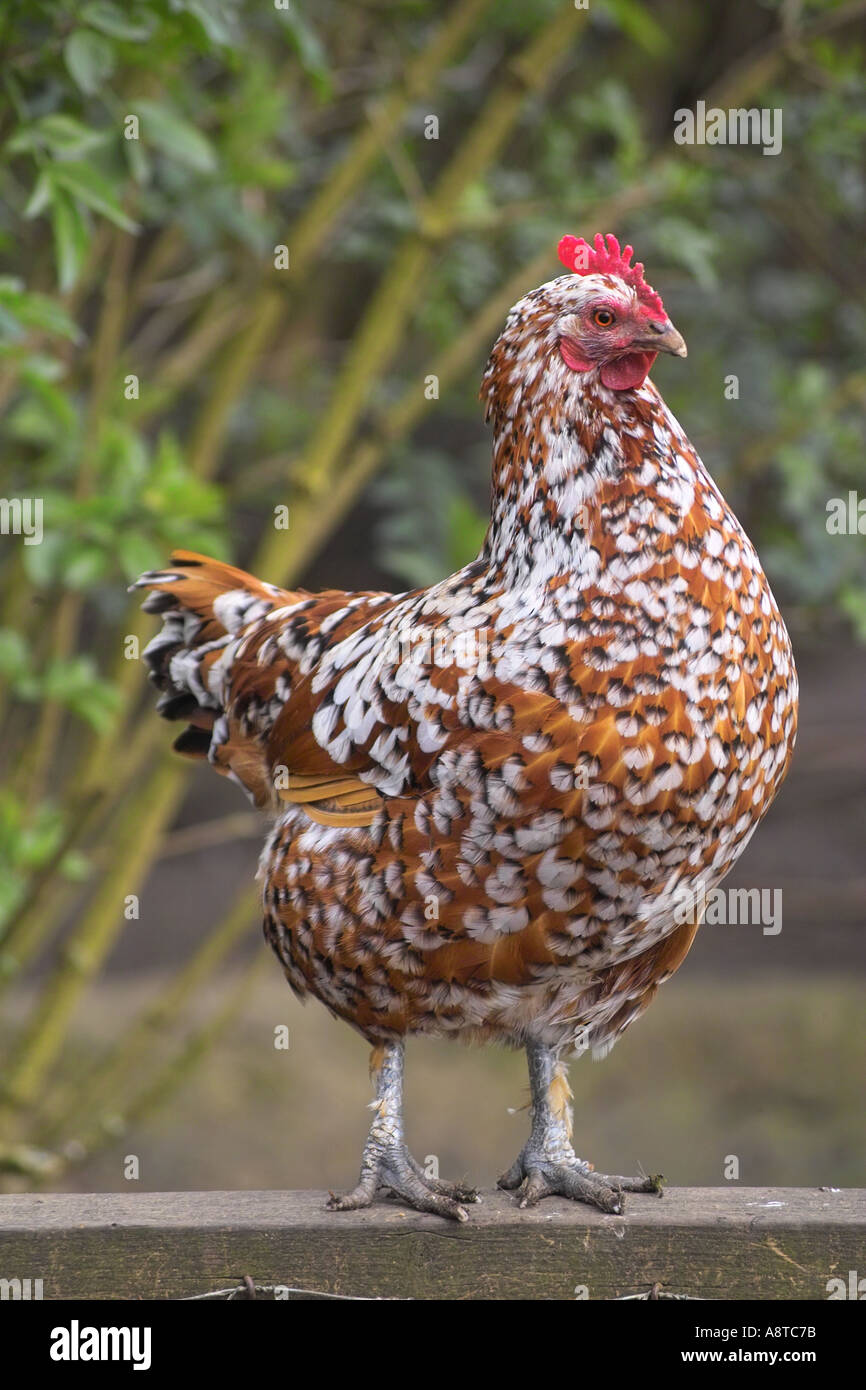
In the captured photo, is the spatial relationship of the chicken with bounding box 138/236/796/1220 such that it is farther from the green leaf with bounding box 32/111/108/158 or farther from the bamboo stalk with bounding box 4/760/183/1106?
the bamboo stalk with bounding box 4/760/183/1106

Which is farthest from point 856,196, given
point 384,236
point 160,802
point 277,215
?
point 160,802

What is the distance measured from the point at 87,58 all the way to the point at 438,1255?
66.1 inches

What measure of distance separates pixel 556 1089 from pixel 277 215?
2471 mm

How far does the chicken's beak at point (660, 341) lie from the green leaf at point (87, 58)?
0.92m

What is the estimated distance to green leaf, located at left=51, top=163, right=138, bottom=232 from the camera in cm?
217

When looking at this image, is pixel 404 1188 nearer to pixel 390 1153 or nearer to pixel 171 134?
pixel 390 1153

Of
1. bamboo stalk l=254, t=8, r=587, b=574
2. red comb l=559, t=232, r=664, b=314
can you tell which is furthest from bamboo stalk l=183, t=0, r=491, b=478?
red comb l=559, t=232, r=664, b=314

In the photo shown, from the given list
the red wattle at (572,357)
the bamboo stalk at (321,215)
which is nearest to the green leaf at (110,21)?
the red wattle at (572,357)

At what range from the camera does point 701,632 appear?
1.73 meters

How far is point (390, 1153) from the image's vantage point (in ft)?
6.54

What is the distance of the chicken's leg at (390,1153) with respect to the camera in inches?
77.1

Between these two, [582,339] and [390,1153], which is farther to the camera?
[390,1153]

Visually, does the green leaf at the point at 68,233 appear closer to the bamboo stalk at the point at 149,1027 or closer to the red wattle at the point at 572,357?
the red wattle at the point at 572,357

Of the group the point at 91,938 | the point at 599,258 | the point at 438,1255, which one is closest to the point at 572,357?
the point at 599,258
